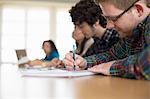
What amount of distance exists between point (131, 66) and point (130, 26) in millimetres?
166

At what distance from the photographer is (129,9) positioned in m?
1.09

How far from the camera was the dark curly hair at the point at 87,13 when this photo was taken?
1862 mm

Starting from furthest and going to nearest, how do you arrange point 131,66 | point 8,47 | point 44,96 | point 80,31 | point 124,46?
point 8,47, point 80,31, point 124,46, point 131,66, point 44,96

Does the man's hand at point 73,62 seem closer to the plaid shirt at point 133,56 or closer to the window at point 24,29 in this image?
the plaid shirt at point 133,56

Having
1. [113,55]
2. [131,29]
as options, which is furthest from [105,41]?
[131,29]

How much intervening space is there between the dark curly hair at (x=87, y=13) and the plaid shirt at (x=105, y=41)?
110mm

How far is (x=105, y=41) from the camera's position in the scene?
5.81ft

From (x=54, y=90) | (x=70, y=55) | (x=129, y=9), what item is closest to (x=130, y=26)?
(x=129, y=9)

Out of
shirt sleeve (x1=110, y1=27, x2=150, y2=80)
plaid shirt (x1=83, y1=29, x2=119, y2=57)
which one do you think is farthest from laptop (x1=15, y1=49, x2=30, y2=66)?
shirt sleeve (x1=110, y1=27, x2=150, y2=80)

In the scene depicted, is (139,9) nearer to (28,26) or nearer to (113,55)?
(113,55)

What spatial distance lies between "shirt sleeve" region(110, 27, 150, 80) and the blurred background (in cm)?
528

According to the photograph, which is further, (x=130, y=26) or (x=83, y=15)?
(x=83, y=15)

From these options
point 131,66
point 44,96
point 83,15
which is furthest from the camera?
point 83,15

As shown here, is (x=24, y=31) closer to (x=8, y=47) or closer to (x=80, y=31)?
(x=8, y=47)
